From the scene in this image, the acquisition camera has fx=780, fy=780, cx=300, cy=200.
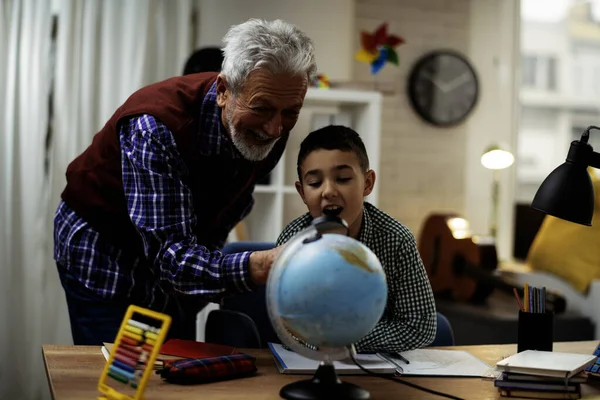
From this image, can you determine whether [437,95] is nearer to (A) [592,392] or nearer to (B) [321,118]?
(B) [321,118]

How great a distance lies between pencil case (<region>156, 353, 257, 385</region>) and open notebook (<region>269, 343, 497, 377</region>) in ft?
0.27

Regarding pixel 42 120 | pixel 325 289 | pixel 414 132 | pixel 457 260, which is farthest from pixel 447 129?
pixel 325 289

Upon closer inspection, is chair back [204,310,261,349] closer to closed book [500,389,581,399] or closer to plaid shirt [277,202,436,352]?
plaid shirt [277,202,436,352]

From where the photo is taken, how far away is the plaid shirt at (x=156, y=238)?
5.15 feet

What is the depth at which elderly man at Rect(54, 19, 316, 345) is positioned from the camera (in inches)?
64.0

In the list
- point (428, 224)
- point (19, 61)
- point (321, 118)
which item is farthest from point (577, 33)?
point (19, 61)

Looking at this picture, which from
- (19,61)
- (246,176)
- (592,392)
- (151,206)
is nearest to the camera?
(592,392)

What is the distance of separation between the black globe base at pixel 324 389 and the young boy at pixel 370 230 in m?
0.35

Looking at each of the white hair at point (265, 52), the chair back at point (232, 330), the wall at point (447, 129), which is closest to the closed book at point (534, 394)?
the chair back at point (232, 330)

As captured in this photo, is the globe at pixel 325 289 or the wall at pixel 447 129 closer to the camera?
the globe at pixel 325 289

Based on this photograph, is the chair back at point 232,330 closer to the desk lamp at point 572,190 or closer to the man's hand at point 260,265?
the man's hand at point 260,265

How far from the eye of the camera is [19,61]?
3.50 meters

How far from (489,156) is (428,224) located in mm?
550

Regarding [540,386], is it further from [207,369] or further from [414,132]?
[414,132]
